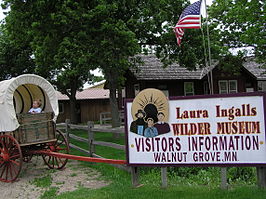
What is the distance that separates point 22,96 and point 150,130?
6.72 metres

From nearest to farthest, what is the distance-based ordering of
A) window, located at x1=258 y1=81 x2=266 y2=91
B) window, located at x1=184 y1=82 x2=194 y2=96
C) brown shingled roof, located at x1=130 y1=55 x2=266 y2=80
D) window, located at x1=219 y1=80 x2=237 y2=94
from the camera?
brown shingled roof, located at x1=130 y1=55 x2=266 y2=80, window, located at x1=184 y1=82 x2=194 y2=96, window, located at x1=219 y1=80 x2=237 y2=94, window, located at x1=258 y1=81 x2=266 y2=91

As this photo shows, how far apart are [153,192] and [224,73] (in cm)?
2576


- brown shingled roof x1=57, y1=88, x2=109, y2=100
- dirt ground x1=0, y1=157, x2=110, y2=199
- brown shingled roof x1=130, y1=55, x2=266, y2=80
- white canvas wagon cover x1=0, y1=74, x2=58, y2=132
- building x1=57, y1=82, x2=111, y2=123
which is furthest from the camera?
brown shingled roof x1=57, y1=88, x2=109, y2=100

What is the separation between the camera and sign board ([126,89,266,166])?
19.7ft

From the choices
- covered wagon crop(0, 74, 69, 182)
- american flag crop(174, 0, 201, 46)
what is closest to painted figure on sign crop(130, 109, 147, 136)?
covered wagon crop(0, 74, 69, 182)

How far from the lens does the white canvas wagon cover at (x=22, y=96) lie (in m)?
9.39

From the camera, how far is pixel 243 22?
74.3 ft

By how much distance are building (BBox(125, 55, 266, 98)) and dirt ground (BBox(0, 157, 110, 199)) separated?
16.0m

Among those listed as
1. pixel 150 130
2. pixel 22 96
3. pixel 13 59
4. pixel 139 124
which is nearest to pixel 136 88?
pixel 13 59

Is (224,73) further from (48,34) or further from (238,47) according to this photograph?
(48,34)

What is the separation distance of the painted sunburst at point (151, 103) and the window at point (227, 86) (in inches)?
997

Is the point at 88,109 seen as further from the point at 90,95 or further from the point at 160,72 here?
the point at 160,72

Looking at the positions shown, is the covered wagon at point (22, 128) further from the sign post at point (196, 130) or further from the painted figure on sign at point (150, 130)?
the painted figure on sign at point (150, 130)

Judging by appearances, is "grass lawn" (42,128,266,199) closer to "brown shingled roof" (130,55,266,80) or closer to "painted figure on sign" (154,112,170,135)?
"painted figure on sign" (154,112,170,135)
